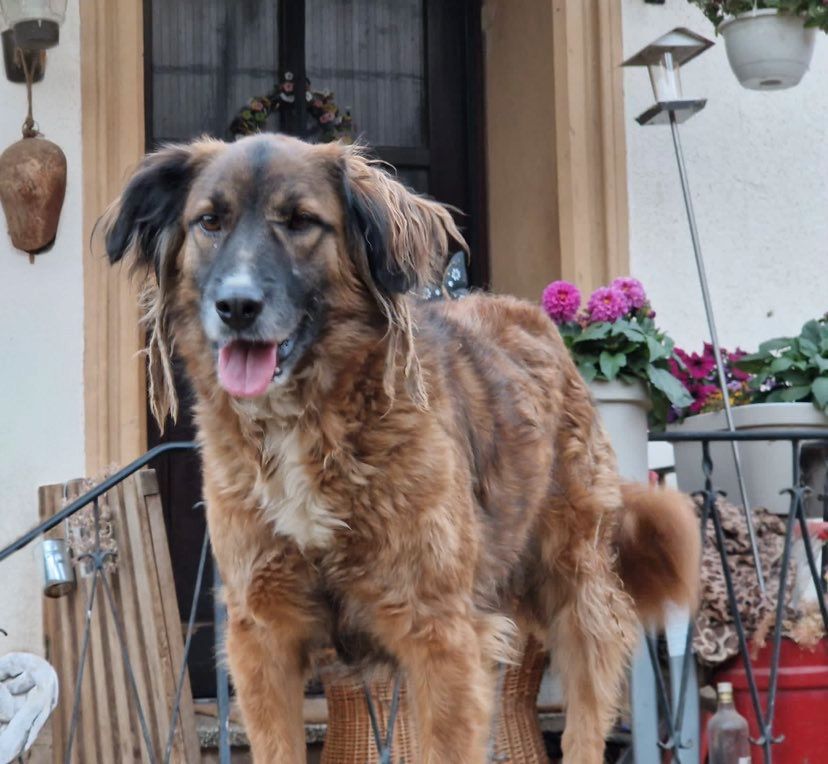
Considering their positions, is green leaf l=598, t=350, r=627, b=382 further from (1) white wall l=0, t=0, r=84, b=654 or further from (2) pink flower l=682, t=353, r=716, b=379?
(1) white wall l=0, t=0, r=84, b=654

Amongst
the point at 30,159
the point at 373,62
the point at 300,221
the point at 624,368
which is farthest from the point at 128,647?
the point at 373,62

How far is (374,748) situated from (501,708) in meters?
0.39

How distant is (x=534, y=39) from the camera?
604 cm

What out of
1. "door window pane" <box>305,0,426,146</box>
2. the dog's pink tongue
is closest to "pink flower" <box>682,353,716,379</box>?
"door window pane" <box>305,0,426,146</box>

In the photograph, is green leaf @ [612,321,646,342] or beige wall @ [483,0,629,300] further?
beige wall @ [483,0,629,300]

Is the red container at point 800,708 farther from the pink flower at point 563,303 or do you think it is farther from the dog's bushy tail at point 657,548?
the pink flower at point 563,303

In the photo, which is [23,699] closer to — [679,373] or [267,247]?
[267,247]

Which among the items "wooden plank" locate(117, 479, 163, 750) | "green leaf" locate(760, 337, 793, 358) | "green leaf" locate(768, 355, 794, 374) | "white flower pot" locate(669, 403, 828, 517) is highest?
"green leaf" locate(760, 337, 793, 358)

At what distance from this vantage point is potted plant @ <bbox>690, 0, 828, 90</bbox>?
5289 mm

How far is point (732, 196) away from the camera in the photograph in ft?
19.7

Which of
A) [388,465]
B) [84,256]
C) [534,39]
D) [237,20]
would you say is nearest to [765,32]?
[534,39]

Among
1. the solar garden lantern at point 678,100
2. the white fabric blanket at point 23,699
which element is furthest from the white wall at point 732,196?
the white fabric blanket at point 23,699

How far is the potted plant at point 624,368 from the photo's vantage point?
4.69m

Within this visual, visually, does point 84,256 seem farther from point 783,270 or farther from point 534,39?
Result: point 783,270
